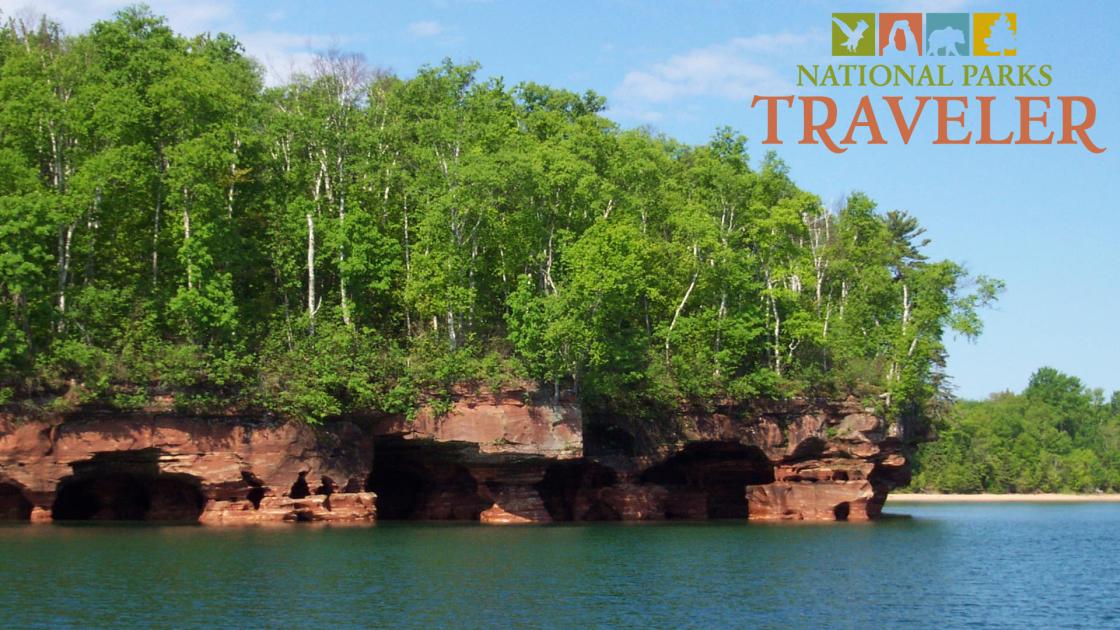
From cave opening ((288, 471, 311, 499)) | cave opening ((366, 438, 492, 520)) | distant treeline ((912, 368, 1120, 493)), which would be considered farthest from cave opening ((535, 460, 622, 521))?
→ distant treeline ((912, 368, 1120, 493))

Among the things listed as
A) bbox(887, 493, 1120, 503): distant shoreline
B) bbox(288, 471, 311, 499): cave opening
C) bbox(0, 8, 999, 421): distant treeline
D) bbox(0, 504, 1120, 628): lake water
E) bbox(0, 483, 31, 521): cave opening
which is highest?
bbox(0, 8, 999, 421): distant treeline

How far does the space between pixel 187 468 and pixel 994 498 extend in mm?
104637

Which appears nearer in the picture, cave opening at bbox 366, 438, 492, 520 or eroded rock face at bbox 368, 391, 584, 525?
eroded rock face at bbox 368, 391, 584, 525

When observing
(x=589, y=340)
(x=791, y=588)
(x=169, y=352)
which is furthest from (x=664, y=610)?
(x=169, y=352)

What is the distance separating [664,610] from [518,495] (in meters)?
25.3

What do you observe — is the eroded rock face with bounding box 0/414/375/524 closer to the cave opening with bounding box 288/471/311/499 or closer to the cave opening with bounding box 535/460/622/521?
the cave opening with bounding box 288/471/311/499

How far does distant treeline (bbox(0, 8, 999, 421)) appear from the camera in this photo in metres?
46.6

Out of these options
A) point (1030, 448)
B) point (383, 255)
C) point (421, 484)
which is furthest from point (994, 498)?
point (383, 255)

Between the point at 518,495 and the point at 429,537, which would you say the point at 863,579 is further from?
the point at 518,495

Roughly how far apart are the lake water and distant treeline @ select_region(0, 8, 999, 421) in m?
7.30

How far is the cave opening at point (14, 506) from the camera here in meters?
48.0

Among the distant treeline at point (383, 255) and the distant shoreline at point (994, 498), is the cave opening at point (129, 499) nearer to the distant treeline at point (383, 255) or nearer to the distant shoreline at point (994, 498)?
the distant treeline at point (383, 255)

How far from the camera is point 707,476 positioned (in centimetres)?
6488

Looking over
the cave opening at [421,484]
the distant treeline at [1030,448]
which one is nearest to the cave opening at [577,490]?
the cave opening at [421,484]
